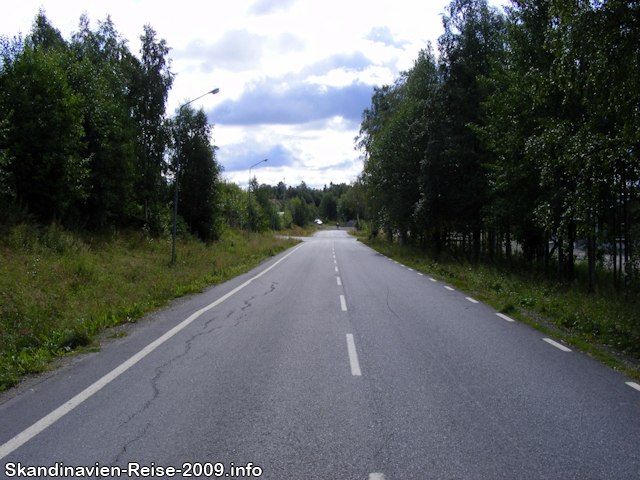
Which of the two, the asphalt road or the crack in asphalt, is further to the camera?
the crack in asphalt

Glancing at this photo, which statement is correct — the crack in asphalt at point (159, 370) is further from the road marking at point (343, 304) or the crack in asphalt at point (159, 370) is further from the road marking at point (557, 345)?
the road marking at point (557, 345)

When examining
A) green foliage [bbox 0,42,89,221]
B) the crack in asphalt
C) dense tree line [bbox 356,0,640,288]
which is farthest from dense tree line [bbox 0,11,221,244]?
dense tree line [bbox 356,0,640,288]

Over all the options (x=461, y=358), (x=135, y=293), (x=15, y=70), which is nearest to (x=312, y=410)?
(x=461, y=358)

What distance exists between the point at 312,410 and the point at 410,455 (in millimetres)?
1201

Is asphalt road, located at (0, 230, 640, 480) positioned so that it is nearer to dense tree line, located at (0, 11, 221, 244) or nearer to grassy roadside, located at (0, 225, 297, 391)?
grassy roadside, located at (0, 225, 297, 391)

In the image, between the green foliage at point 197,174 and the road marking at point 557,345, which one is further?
the green foliage at point 197,174

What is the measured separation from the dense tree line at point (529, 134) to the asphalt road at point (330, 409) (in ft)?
14.0

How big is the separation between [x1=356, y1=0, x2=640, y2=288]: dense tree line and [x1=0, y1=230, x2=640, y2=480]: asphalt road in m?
4.26

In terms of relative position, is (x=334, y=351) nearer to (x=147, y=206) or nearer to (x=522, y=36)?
(x=522, y=36)

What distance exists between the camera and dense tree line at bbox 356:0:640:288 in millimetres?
7512

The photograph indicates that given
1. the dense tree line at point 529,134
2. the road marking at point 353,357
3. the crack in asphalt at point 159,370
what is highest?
the dense tree line at point 529,134

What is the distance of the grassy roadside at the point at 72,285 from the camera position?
22.0 ft

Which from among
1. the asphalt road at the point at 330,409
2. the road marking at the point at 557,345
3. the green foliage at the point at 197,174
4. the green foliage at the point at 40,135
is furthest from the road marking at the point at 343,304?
the green foliage at the point at 197,174

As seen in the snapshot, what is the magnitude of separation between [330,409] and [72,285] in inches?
398
